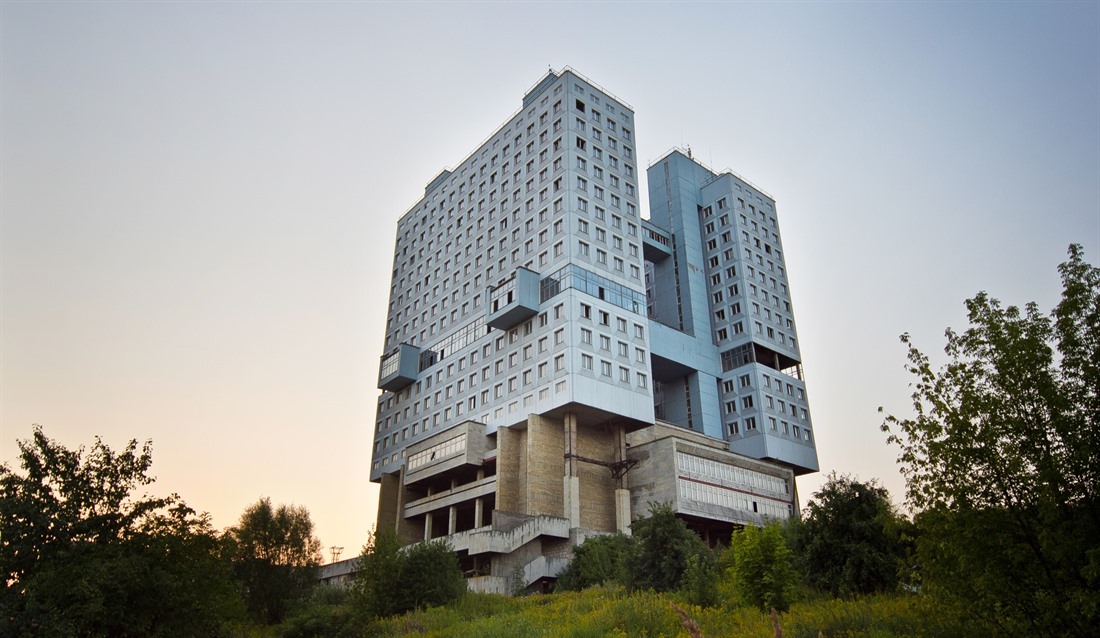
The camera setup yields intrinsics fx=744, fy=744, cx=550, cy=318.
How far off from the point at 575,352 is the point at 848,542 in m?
43.9

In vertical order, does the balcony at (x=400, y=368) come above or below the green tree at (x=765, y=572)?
above

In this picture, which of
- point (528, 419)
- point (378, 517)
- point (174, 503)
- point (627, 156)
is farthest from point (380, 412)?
point (174, 503)

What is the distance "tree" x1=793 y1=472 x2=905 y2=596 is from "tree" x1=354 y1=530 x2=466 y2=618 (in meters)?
19.5

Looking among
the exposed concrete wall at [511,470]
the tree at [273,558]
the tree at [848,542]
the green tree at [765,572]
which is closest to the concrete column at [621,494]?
the exposed concrete wall at [511,470]

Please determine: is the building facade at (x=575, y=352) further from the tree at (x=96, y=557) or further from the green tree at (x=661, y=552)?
the tree at (x=96, y=557)

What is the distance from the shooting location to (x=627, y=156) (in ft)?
297

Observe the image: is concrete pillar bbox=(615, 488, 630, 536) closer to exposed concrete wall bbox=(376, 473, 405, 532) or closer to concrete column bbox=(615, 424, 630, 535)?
concrete column bbox=(615, 424, 630, 535)

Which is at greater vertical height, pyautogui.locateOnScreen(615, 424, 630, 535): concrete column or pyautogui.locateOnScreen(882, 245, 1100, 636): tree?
pyautogui.locateOnScreen(615, 424, 630, 535): concrete column

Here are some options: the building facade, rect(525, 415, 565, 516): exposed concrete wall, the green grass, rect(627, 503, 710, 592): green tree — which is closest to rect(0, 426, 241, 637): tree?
the green grass

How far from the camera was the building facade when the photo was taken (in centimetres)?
7144

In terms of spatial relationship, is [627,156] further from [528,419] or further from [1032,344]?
[1032,344]

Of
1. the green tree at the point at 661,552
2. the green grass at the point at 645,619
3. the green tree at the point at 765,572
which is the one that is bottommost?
the green grass at the point at 645,619

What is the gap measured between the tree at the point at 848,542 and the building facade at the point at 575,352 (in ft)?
107

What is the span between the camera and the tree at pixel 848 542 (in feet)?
90.5
